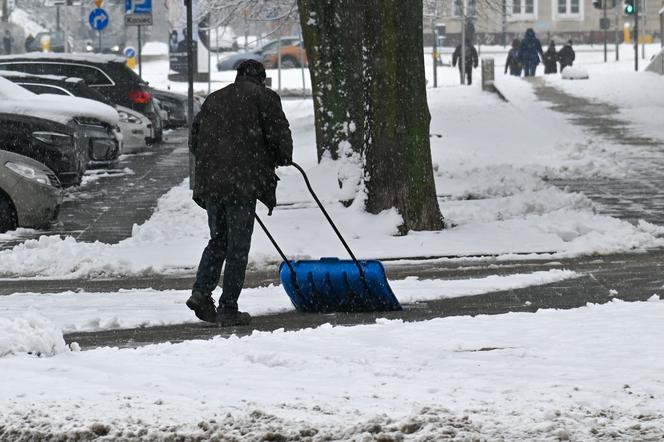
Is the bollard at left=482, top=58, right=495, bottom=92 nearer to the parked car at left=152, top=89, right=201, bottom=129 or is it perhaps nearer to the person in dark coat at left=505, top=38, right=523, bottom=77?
the parked car at left=152, top=89, right=201, bottom=129

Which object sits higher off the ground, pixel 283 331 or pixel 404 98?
pixel 404 98

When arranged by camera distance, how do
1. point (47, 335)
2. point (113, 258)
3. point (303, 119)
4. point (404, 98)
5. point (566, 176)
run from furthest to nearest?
1. point (303, 119)
2. point (566, 176)
3. point (404, 98)
4. point (113, 258)
5. point (47, 335)

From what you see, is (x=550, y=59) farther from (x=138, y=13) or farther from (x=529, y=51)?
(x=138, y=13)

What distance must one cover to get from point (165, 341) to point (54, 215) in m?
7.38

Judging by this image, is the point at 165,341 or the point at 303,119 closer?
the point at 165,341

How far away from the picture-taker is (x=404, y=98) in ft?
46.5

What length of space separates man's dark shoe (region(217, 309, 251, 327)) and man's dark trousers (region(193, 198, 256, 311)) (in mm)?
27

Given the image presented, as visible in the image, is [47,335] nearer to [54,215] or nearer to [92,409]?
[92,409]

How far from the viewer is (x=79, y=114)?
2277 centimetres

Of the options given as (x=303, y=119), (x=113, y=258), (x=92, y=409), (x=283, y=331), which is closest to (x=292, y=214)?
(x=113, y=258)

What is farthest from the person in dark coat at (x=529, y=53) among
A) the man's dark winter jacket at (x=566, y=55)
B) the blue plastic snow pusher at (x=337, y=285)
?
the blue plastic snow pusher at (x=337, y=285)

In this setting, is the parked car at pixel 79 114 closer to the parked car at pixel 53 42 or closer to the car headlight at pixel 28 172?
the car headlight at pixel 28 172

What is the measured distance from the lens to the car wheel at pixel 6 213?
1530cm

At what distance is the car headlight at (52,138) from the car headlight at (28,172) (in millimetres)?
3162
